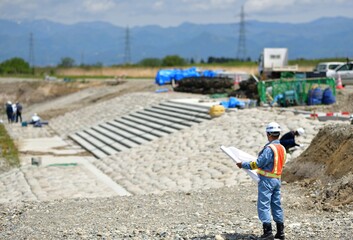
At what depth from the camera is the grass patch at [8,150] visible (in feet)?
78.9

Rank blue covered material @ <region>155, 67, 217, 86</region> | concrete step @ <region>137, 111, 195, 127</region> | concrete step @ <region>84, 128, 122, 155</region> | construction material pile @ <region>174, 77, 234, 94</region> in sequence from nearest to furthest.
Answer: concrete step @ <region>137, 111, 195, 127</region> → concrete step @ <region>84, 128, 122, 155</region> → construction material pile @ <region>174, 77, 234, 94</region> → blue covered material @ <region>155, 67, 217, 86</region>

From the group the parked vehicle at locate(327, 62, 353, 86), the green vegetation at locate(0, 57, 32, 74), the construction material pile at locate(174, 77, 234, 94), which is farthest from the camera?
the green vegetation at locate(0, 57, 32, 74)

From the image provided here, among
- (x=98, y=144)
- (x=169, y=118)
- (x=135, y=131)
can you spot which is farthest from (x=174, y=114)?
(x=98, y=144)

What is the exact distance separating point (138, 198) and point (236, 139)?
8459 mm

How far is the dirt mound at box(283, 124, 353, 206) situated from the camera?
10.6m

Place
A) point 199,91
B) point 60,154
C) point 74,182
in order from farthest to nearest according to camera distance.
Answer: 1. point 199,91
2. point 60,154
3. point 74,182

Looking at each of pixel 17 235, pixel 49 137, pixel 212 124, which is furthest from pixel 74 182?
pixel 49 137

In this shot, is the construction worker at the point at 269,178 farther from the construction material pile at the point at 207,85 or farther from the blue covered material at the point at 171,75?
the blue covered material at the point at 171,75

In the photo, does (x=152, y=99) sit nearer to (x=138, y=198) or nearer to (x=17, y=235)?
(x=138, y=198)

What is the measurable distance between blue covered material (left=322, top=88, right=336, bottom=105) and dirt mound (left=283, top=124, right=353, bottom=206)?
1135 centimetres

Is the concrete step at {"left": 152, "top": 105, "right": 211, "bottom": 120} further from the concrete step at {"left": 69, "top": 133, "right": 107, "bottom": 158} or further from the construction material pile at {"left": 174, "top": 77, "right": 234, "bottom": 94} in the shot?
the construction material pile at {"left": 174, "top": 77, "right": 234, "bottom": 94}

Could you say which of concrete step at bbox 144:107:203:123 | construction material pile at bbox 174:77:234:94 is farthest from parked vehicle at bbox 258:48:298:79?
concrete step at bbox 144:107:203:123

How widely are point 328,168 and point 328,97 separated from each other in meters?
13.3

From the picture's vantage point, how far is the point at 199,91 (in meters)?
35.6
